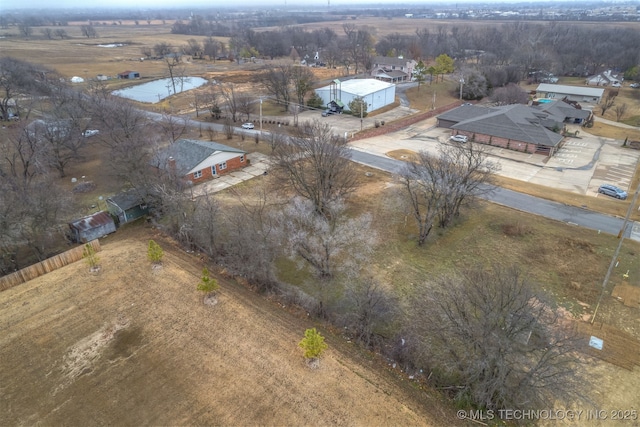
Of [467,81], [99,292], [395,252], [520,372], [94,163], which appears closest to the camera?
[520,372]

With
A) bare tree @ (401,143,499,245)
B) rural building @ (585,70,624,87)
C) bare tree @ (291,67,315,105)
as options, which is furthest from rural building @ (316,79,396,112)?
rural building @ (585,70,624,87)

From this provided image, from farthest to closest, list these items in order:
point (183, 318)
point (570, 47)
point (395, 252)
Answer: point (570, 47) < point (395, 252) < point (183, 318)

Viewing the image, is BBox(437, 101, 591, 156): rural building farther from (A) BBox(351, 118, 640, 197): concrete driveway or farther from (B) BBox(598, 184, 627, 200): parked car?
(B) BBox(598, 184, 627, 200): parked car

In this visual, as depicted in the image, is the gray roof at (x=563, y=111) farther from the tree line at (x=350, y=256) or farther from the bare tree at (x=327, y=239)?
the bare tree at (x=327, y=239)

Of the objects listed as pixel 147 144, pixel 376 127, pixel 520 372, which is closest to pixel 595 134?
pixel 376 127

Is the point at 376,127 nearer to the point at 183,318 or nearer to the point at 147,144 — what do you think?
the point at 147,144

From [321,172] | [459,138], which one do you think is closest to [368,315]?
[321,172]
